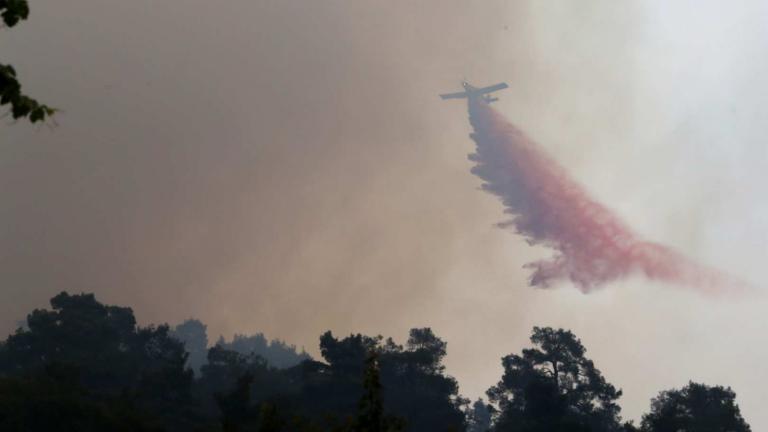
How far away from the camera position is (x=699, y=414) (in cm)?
9619

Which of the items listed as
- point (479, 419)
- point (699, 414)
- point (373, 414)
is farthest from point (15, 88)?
point (479, 419)

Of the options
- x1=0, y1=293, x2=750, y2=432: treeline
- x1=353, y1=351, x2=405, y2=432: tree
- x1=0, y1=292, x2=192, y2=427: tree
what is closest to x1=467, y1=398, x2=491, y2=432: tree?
x1=0, y1=293, x2=750, y2=432: treeline

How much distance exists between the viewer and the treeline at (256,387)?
7338 centimetres

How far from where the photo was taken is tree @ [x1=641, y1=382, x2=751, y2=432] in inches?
3401

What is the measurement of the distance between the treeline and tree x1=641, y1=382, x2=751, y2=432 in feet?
0.49

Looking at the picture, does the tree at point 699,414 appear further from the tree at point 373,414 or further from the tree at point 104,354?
the tree at point 373,414

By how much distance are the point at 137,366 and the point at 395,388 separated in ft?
113

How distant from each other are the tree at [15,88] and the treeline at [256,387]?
59.1 m

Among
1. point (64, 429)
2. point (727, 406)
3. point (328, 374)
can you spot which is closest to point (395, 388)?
point (328, 374)

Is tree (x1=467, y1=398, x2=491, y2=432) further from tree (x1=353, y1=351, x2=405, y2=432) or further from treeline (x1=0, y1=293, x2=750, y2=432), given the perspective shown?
tree (x1=353, y1=351, x2=405, y2=432)

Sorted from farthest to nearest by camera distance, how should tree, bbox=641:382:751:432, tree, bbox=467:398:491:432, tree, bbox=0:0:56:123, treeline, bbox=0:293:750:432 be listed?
tree, bbox=467:398:491:432 < tree, bbox=641:382:751:432 < treeline, bbox=0:293:750:432 < tree, bbox=0:0:56:123

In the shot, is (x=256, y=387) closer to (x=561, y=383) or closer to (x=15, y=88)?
(x=561, y=383)

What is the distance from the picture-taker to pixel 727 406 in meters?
95.6

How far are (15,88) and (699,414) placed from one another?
96.9m
